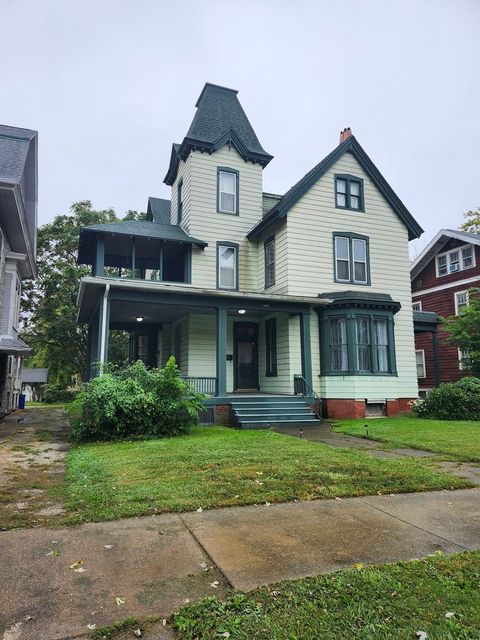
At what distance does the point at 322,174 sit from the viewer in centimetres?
1595

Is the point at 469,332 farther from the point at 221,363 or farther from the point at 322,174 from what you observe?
the point at 221,363

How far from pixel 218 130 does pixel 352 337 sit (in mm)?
10021

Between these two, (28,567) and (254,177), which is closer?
(28,567)

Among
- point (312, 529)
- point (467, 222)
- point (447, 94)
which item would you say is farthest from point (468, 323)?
point (467, 222)

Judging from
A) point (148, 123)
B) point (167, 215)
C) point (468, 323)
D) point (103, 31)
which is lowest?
point (468, 323)

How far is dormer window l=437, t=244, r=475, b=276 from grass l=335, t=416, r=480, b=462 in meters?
12.2

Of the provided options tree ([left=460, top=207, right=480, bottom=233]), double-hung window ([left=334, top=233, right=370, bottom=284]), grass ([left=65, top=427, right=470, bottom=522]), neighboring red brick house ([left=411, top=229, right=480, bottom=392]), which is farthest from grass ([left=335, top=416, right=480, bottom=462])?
Answer: tree ([left=460, top=207, right=480, bottom=233])

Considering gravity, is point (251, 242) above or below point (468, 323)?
above

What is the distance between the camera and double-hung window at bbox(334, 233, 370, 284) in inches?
625

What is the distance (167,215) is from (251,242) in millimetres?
4970

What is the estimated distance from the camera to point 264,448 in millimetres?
8117

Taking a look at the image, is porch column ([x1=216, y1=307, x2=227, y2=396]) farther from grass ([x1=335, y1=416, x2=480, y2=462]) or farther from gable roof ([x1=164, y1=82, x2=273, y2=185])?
gable roof ([x1=164, y1=82, x2=273, y2=185])

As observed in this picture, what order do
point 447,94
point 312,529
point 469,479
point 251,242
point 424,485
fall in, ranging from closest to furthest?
point 312,529 → point 424,485 → point 469,479 → point 447,94 → point 251,242

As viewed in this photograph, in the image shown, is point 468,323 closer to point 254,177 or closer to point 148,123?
point 254,177
